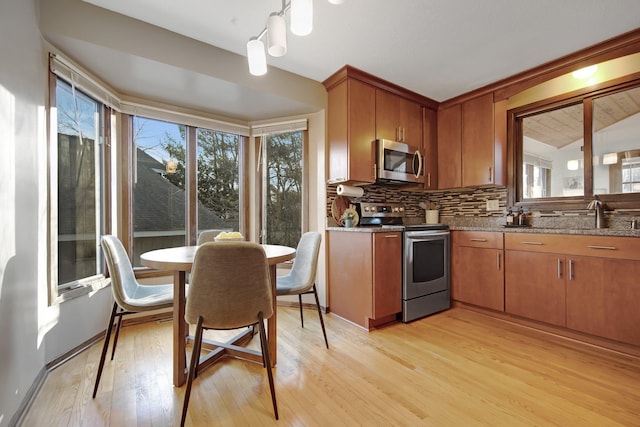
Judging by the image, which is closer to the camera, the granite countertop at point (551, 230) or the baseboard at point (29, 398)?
the baseboard at point (29, 398)

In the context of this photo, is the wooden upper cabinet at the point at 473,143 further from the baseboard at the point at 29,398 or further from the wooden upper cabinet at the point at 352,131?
the baseboard at the point at 29,398

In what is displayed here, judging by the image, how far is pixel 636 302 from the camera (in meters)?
1.95

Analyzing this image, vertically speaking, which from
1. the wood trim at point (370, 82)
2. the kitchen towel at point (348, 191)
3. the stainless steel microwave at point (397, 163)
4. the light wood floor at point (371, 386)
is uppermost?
the wood trim at point (370, 82)

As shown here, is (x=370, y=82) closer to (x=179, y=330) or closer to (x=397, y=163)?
(x=397, y=163)

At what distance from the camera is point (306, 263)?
232cm

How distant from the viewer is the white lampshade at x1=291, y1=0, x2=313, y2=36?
50.0 inches

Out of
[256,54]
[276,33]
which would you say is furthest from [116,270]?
[276,33]

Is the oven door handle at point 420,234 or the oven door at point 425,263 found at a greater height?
the oven door handle at point 420,234

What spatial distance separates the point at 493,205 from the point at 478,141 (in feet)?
2.45

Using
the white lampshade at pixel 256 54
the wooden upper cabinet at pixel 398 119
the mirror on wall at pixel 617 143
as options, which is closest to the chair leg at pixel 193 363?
the white lampshade at pixel 256 54

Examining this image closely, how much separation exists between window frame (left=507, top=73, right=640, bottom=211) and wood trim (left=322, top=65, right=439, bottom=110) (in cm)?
98

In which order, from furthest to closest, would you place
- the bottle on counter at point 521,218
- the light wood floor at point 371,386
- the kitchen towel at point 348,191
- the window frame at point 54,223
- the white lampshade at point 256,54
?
1. the bottle on counter at point 521,218
2. the kitchen towel at point 348,191
3. the window frame at point 54,223
4. the white lampshade at point 256,54
5. the light wood floor at point 371,386

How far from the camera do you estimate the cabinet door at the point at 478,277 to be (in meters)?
2.69

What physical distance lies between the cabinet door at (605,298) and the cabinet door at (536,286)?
2.6 inches
